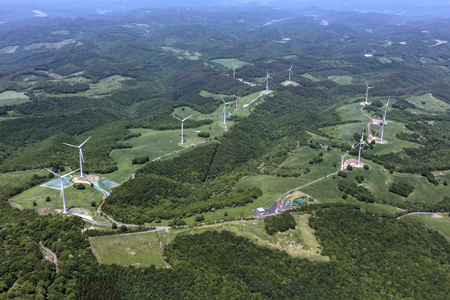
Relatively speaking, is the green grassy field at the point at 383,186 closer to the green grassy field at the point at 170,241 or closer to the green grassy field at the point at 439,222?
the green grassy field at the point at 439,222

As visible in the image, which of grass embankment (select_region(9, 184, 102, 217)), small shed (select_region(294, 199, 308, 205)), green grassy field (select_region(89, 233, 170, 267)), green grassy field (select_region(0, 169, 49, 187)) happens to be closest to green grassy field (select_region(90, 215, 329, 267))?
green grassy field (select_region(89, 233, 170, 267))

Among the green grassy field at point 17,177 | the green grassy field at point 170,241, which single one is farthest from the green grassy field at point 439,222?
the green grassy field at point 17,177

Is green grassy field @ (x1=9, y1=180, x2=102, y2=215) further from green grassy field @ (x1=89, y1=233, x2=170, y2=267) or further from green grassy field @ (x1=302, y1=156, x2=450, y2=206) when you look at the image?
green grassy field @ (x1=302, y1=156, x2=450, y2=206)

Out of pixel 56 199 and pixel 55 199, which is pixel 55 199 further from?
pixel 56 199

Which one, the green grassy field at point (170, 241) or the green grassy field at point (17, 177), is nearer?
the green grassy field at point (170, 241)

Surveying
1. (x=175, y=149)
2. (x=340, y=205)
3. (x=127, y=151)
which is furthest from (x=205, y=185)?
(x=340, y=205)
